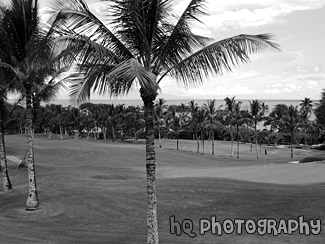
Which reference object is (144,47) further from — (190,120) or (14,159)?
(190,120)

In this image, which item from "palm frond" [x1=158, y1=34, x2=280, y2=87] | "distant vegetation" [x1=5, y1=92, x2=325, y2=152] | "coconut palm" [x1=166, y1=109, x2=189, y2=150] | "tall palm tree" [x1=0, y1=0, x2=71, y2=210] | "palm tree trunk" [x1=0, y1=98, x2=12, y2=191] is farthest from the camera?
"coconut palm" [x1=166, y1=109, x2=189, y2=150]

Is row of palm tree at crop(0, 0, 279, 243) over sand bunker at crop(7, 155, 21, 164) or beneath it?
over

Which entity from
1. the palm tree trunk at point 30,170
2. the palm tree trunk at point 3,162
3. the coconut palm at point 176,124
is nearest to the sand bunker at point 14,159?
the palm tree trunk at point 3,162

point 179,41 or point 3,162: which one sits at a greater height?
point 179,41

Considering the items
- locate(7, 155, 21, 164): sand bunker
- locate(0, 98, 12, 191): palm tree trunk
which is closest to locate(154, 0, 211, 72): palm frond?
locate(0, 98, 12, 191): palm tree trunk

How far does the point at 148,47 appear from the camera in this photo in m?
12.6

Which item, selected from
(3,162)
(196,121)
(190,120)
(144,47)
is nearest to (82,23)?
(144,47)

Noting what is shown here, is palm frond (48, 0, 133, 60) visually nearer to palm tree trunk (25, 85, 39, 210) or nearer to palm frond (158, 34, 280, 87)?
palm frond (158, 34, 280, 87)

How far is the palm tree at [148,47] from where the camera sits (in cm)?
1223

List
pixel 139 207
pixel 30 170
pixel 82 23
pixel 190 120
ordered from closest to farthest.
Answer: pixel 82 23
pixel 30 170
pixel 139 207
pixel 190 120

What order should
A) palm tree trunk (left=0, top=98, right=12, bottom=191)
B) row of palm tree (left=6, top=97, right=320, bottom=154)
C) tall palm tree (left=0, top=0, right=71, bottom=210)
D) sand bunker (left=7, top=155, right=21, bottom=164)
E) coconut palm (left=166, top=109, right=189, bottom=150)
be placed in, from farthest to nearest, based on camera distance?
coconut palm (left=166, top=109, right=189, bottom=150) → row of palm tree (left=6, top=97, right=320, bottom=154) → sand bunker (left=7, top=155, right=21, bottom=164) → palm tree trunk (left=0, top=98, right=12, bottom=191) → tall palm tree (left=0, top=0, right=71, bottom=210)

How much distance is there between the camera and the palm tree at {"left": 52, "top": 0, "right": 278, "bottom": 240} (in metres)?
12.2

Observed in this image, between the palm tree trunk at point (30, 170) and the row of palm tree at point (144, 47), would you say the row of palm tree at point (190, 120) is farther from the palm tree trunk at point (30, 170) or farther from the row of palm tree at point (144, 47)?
the row of palm tree at point (144, 47)

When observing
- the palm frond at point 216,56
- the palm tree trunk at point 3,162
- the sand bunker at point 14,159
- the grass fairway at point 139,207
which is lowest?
the sand bunker at point 14,159
